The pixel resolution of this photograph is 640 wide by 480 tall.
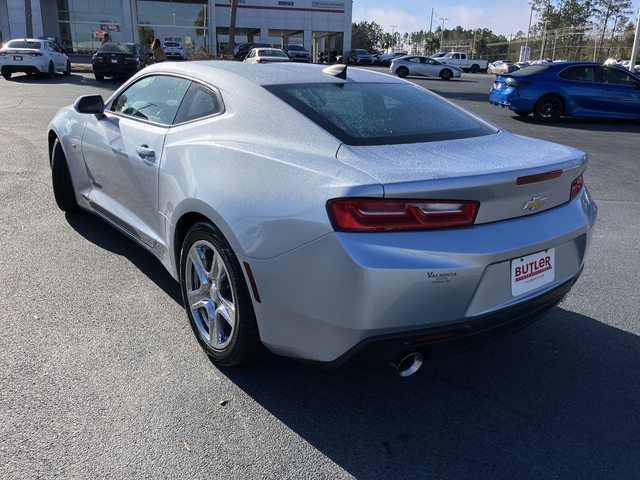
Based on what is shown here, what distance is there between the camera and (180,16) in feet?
164

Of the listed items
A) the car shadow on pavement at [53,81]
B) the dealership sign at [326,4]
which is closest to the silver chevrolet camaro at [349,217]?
the car shadow on pavement at [53,81]

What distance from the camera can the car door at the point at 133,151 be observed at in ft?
11.0

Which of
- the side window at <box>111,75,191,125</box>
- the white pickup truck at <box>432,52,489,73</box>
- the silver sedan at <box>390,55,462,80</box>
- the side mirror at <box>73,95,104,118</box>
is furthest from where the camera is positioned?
the white pickup truck at <box>432,52,489,73</box>

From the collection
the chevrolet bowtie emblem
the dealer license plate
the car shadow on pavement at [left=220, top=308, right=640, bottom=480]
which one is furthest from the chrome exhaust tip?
the chevrolet bowtie emblem

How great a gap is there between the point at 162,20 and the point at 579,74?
44039 mm

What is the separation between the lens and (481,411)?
8.70 ft

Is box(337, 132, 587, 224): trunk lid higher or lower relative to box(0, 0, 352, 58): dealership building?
lower

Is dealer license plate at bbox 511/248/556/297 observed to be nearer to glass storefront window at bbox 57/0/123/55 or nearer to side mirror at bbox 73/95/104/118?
side mirror at bbox 73/95/104/118

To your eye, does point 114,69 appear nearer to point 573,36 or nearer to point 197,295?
point 197,295

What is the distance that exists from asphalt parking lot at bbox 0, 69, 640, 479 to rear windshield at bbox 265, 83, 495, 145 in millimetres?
519

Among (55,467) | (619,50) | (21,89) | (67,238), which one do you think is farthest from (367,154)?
(619,50)

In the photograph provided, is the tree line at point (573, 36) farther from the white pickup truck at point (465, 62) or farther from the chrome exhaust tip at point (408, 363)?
the chrome exhaust tip at point (408, 363)

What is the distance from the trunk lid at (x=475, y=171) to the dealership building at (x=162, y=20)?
1671 inches

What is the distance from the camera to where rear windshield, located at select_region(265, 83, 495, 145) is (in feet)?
8.71
